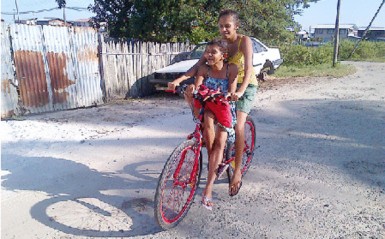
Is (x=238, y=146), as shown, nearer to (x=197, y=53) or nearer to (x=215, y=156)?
(x=215, y=156)

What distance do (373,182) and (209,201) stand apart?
2.19 metres

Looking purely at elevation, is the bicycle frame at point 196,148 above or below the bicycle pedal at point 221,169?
above

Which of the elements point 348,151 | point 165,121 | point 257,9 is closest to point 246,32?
point 257,9

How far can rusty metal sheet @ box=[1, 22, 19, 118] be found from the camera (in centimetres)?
645

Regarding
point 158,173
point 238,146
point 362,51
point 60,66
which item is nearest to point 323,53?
point 362,51

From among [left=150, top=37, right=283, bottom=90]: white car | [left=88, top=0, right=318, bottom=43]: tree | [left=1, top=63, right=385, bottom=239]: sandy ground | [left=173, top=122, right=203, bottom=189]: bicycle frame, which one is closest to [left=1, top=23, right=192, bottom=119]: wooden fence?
[left=1, top=63, right=385, bottom=239]: sandy ground

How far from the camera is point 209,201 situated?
10.1ft

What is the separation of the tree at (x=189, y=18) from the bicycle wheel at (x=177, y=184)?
34.2 feet

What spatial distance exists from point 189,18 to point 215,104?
10458 millimetres

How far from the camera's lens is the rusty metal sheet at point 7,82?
254 inches

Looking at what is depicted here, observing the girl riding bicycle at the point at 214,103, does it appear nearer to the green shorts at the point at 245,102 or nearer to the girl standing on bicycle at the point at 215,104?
the girl standing on bicycle at the point at 215,104

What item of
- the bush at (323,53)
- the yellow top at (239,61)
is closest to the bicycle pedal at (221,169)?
the yellow top at (239,61)

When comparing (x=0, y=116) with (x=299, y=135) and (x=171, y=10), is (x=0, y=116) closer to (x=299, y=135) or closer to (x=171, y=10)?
(x=299, y=135)

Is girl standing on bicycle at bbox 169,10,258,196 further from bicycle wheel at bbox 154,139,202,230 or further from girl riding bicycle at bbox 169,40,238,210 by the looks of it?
bicycle wheel at bbox 154,139,202,230
